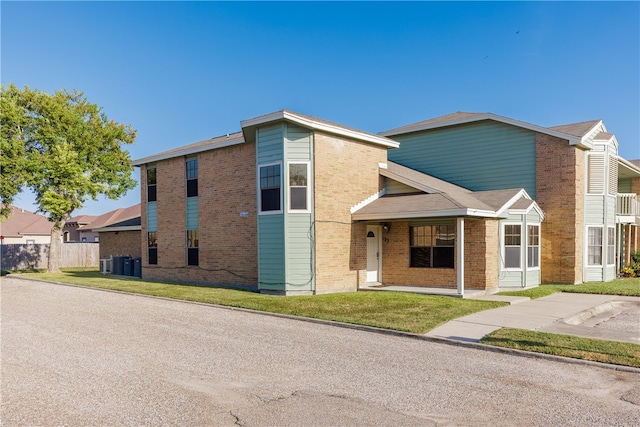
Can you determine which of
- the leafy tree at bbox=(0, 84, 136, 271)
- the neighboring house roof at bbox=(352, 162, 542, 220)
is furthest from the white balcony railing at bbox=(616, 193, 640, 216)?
the leafy tree at bbox=(0, 84, 136, 271)

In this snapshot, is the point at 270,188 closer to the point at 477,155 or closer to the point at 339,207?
the point at 339,207

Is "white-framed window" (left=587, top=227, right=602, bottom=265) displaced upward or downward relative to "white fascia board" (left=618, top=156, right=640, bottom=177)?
downward

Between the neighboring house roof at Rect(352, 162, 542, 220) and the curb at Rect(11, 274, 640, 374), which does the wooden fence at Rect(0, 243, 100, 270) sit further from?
the neighboring house roof at Rect(352, 162, 542, 220)

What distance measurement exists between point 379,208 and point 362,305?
4655mm

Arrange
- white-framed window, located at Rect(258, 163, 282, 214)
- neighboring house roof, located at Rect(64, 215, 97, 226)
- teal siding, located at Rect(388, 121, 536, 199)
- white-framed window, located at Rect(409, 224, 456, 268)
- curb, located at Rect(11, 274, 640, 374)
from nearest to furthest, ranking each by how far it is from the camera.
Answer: curb, located at Rect(11, 274, 640, 374) → white-framed window, located at Rect(258, 163, 282, 214) → white-framed window, located at Rect(409, 224, 456, 268) → teal siding, located at Rect(388, 121, 536, 199) → neighboring house roof, located at Rect(64, 215, 97, 226)

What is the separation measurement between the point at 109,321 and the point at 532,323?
9845mm

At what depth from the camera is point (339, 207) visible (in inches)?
642

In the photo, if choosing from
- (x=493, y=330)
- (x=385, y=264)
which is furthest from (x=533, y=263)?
(x=493, y=330)

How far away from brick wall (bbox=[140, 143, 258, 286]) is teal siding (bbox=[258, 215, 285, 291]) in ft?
4.25

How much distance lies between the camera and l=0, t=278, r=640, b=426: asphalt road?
16.8 feet

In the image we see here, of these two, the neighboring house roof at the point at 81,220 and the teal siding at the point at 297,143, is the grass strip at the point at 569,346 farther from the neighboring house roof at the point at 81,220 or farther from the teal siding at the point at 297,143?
the neighboring house roof at the point at 81,220

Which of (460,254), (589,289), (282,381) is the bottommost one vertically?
(589,289)

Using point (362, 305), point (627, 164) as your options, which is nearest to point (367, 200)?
point (362, 305)

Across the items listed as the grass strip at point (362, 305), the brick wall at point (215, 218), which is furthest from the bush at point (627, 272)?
the brick wall at point (215, 218)
